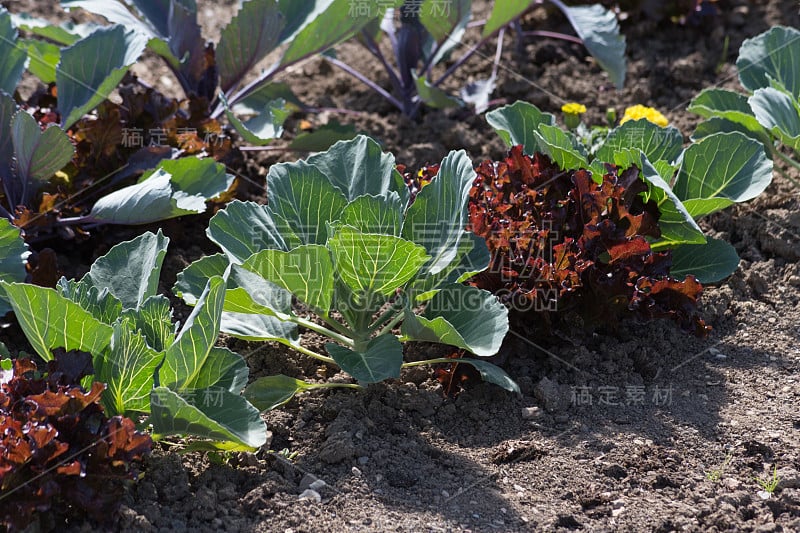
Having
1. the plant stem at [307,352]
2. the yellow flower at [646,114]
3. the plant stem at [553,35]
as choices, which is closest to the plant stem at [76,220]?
the plant stem at [307,352]

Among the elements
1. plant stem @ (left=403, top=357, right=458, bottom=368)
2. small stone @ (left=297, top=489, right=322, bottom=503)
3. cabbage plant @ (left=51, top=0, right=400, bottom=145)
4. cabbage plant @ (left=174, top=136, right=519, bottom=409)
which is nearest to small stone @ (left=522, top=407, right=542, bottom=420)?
cabbage plant @ (left=174, top=136, right=519, bottom=409)

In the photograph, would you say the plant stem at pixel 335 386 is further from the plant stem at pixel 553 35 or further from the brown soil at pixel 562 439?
the plant stem at pixel 553 35

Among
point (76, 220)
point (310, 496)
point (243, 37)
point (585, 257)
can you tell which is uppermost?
point (243, 37)

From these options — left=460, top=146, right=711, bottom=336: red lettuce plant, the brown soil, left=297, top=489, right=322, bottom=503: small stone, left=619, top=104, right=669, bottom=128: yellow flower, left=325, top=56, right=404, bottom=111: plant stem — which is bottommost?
left=297, top=489, right=322, bottom=503: small stone

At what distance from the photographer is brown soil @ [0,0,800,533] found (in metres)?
2.37

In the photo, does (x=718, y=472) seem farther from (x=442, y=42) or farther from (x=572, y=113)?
(x=442, y=42)

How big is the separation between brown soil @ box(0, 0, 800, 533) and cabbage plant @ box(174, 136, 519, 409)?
0.17 m

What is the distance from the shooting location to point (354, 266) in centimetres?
259

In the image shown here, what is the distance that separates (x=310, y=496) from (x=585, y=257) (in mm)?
1184

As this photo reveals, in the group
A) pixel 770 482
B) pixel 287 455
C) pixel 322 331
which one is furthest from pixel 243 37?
pixel 770 482

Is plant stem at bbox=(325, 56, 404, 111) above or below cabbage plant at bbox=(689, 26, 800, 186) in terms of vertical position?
below

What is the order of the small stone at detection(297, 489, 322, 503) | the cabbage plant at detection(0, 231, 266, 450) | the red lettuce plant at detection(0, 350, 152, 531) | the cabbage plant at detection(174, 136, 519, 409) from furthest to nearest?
the cabbage plant at detection(174, 136, 519, 409), the small stone at detection(297, 489, 322, 503), the cabbage plant at detection(0, 231, 266, 450), the red lettuce plant at detection(0, 350, 152, 531)

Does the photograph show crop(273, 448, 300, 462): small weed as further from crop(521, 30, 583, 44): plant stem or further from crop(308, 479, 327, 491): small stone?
crop(521, 30, 583, 44): plant stem

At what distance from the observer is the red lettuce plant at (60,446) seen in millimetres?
2141
